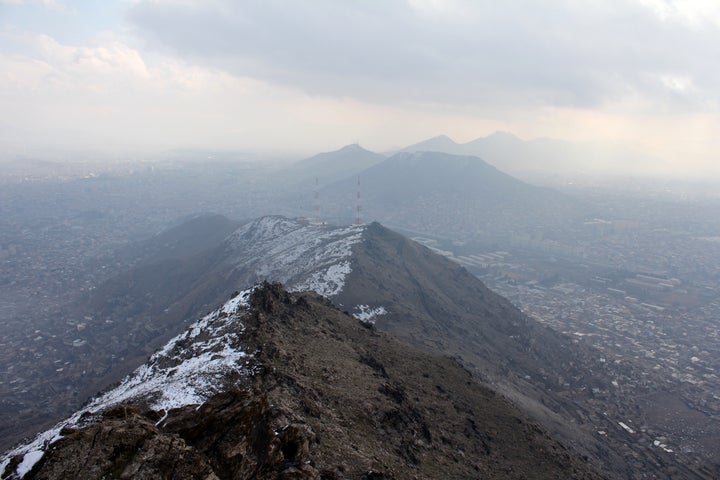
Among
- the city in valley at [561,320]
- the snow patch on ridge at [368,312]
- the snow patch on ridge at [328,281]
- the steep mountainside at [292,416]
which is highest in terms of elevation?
the steep mountainside at [292,416]

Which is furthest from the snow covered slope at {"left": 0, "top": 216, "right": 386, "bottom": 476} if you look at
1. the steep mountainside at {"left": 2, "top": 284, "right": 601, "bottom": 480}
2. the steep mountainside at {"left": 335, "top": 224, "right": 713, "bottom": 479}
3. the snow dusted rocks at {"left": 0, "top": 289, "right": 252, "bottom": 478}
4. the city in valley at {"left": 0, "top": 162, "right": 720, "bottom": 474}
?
the city in valley at {"left": 0, "top": 162, "right": 720, "bottom": 474}

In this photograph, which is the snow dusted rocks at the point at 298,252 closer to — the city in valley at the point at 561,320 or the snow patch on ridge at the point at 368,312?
the snow patch on ridge at the point at 368,312

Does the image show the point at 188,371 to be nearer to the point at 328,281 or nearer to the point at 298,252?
the point at 328,281

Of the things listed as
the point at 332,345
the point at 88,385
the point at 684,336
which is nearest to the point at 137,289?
the point at 88,385

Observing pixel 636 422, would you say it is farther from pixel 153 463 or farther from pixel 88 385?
pixel 88 385

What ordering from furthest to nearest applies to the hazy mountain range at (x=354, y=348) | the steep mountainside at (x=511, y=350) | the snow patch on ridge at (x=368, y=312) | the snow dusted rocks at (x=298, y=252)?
the snow dusted rocks at (x=298, y=252)
the snow patch on ridge at (x=368, y=312)
the steep mountainside at (x=511, y=350)
the hazy mountain range at (x=354, y=348)

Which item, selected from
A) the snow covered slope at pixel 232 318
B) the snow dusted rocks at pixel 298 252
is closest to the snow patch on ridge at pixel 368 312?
the snow covered slope at pixel 232 318

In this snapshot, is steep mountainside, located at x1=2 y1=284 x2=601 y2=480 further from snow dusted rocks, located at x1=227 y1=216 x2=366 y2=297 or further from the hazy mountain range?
snow dusted rocks, located at x1=227 y1=216 x2=366 y2=297
